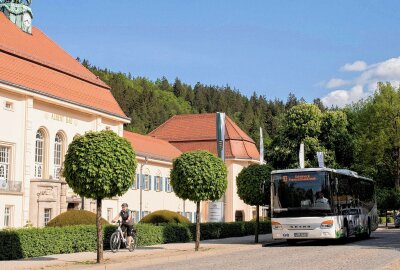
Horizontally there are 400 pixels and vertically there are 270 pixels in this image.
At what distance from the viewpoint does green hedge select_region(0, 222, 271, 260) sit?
1969cm

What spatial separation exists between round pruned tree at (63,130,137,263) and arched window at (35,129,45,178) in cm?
2015

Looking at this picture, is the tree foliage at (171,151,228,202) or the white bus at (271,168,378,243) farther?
the white bus at (271,168,378,243)

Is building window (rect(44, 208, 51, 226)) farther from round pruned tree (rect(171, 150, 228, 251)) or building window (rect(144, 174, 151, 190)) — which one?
building window (rect(144, 174, 151, 190))

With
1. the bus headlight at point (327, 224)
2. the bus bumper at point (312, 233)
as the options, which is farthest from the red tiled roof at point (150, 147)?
the bus headlight at point (327, 224)

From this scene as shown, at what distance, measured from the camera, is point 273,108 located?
161625 mm

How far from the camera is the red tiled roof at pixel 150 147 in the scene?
55.7m

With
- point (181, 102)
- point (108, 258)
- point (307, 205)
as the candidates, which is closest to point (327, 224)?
point (307, 205)

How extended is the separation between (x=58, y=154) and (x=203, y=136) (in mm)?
32309

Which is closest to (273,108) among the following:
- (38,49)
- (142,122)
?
(142,122)

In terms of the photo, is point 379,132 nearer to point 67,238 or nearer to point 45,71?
point 45,71

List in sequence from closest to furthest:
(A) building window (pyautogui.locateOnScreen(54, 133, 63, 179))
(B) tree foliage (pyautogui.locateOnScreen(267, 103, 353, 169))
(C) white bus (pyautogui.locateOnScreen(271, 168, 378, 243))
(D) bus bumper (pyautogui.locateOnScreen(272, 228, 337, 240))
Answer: (D) bus bumper (pyautogui.locateOnScreen(272, 228, 337, 240)) → (C) white bus (pyautogui.locateOnScreen(271, 168, 378, 243)) → (A) building window (pyautogui.locateOnScreen(54, 133, 63, 179)) → (B) tree foliage (pyautogui.locateOnScreen(267, 103, 353, 169))

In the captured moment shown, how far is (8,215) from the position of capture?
34.6m

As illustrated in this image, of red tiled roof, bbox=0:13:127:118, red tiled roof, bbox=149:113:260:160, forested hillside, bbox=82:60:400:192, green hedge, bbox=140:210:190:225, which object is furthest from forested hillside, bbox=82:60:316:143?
green hedge, bbox=140:210:190:225

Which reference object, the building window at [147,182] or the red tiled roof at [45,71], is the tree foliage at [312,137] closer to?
the building window at [147,182]
